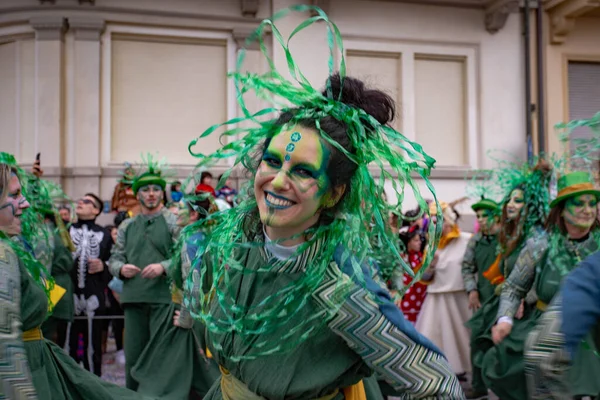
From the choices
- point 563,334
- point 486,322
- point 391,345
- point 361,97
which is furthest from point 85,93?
point 563,334

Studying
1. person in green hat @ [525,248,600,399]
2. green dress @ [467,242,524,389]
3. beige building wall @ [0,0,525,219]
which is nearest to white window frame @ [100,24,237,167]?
beige building wall @ [0,0,525,219]

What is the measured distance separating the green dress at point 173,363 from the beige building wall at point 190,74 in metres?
4.79

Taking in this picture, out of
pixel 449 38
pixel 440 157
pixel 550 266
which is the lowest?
pixel 550 266

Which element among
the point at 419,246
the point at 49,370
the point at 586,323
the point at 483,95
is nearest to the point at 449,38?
the point at 483,95

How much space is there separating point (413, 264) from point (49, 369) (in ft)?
14.8

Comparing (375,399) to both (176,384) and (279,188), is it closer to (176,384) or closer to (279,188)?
(279,188)

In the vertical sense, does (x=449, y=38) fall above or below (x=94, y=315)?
above

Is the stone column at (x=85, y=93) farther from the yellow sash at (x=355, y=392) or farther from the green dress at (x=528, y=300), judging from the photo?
the yellow sash at (x=355, y=392)

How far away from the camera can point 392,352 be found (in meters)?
2.05

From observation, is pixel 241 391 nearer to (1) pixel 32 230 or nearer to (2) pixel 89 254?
(1) pixel 32 230

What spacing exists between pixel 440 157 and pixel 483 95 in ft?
4.21

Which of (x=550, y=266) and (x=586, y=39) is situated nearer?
(x=550, y=266)

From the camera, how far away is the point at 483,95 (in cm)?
1188

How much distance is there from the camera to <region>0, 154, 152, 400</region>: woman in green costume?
2.32 m
